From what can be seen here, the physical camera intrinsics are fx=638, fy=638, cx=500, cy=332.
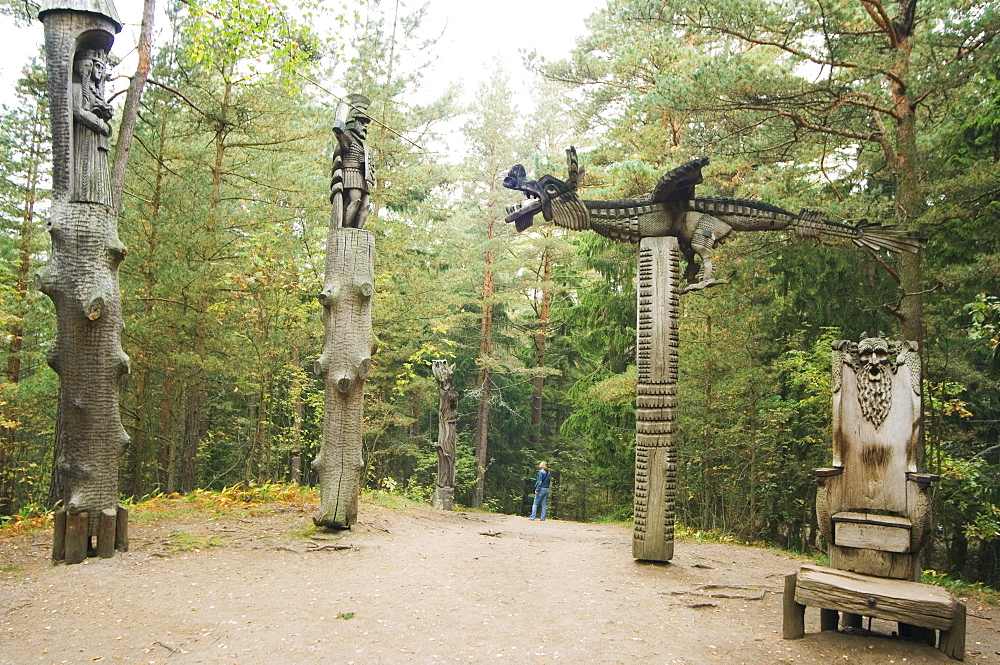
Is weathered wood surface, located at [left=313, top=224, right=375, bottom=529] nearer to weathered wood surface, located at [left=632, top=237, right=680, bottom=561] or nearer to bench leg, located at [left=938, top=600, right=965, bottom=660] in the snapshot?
weathered wood surface, located at [left=632, top=237, right=680, bottom=561]

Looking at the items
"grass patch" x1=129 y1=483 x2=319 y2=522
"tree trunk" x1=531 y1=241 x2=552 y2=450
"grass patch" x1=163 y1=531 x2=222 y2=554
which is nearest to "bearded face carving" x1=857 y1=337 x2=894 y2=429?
"grass patch" x1=163 y1=531 x2=222 y2=554

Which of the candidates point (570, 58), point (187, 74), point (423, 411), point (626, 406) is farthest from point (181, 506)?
point (423, 411)

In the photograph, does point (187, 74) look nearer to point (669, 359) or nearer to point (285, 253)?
point (285, 253)

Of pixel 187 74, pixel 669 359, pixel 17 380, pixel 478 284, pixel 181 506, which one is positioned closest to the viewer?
pixel 669 359

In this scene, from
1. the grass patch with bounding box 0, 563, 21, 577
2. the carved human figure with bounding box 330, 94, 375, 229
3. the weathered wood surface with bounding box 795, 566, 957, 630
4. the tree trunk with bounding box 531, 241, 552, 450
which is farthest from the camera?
the tree trunk with bounding box 531, 241, 552, 450

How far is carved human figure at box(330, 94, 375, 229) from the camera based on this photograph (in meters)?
8.41

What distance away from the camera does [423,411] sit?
24.4m

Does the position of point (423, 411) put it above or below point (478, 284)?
below

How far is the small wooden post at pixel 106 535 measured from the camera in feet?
20.4

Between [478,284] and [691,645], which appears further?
[478,284]

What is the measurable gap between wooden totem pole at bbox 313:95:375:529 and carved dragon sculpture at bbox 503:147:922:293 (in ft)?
6.83

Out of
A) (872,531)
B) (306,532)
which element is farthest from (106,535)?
(872,531)

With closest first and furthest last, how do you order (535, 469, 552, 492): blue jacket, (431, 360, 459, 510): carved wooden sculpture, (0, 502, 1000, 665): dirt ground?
(0, 502, 1000, 665): dirt ground < (431, 360, 459, 510): carved wooden sculpture < (535, 469, 552, 492): blue jacket

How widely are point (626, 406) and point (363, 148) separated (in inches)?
368
